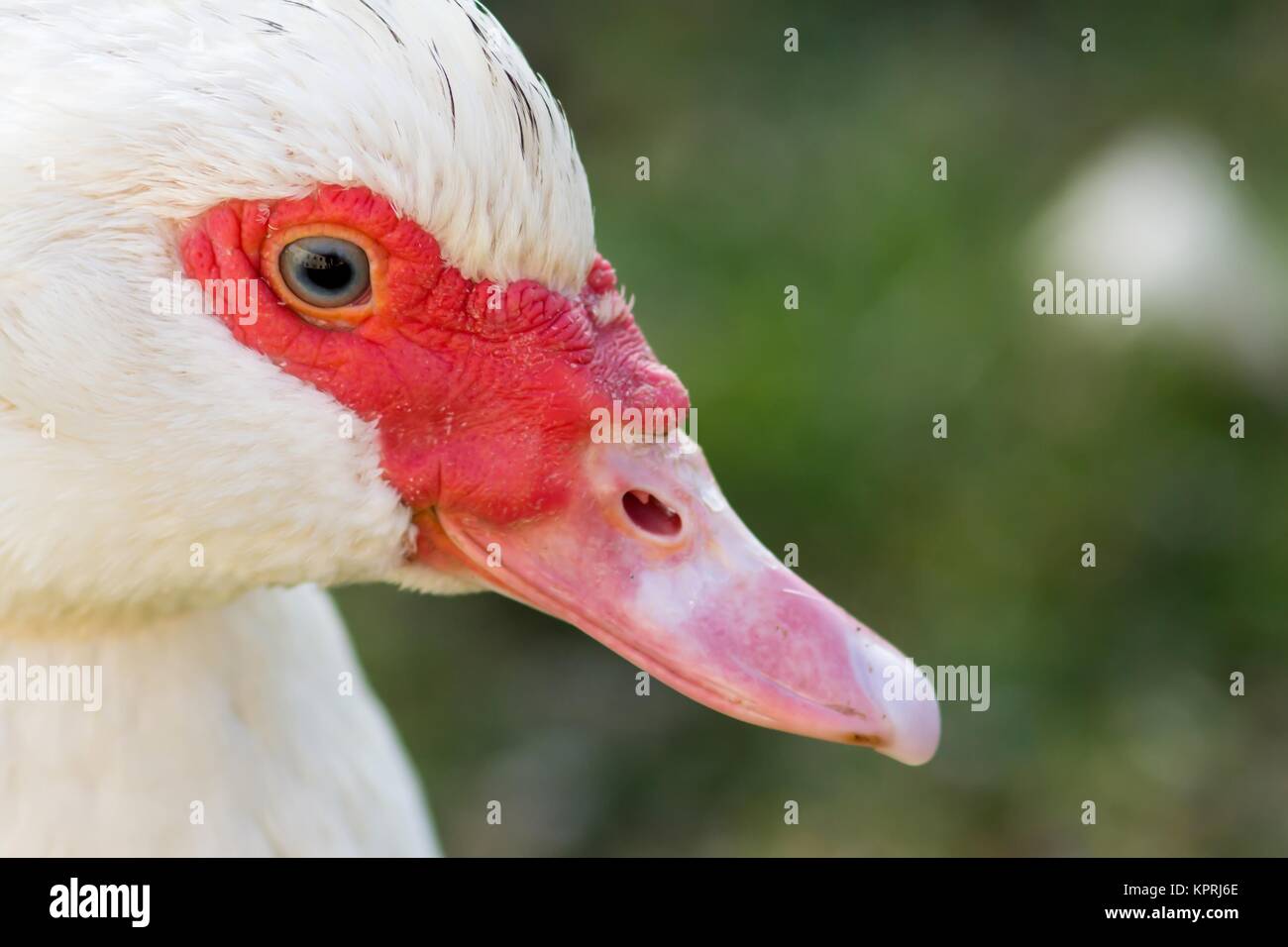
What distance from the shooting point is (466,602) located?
5.43 meters

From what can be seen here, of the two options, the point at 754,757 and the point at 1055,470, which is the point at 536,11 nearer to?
the point at 1055,470

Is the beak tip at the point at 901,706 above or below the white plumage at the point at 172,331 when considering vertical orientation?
below

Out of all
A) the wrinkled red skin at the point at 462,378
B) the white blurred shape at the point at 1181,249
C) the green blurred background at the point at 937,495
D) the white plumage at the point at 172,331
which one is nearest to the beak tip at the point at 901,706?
the wrinkled red skin at the point at 462,378

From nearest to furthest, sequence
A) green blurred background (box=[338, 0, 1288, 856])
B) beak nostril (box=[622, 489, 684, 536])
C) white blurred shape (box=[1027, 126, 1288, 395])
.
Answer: beak nostril (box=[622, 489, 684, 536]), green blurred background (box=[338, 0, 1288, 856]), white blurred shape (box=[1027, 126, 1288, 395])

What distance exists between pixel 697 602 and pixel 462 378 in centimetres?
48

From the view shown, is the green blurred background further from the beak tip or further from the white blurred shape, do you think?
the beak tip

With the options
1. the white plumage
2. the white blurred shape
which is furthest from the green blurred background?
the white plumage

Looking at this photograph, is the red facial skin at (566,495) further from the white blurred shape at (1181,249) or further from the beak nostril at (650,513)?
the white blurred shape at (1181,249)

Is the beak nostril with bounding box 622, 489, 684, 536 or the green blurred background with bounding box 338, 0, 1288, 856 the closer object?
the beak nostril with bounding box 622, 489, 684, 536

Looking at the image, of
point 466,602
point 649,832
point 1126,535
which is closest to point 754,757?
point 649,832

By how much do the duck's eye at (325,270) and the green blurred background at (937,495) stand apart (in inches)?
116

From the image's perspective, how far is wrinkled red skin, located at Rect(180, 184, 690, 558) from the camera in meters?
2.07

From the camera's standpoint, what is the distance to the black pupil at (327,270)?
2.04 meters

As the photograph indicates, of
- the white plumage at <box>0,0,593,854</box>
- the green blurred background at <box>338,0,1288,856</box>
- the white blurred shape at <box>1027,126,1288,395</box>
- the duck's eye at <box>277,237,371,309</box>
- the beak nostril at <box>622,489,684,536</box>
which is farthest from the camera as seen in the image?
the white blurred shape at <box>1027,126,1288,395</box>
